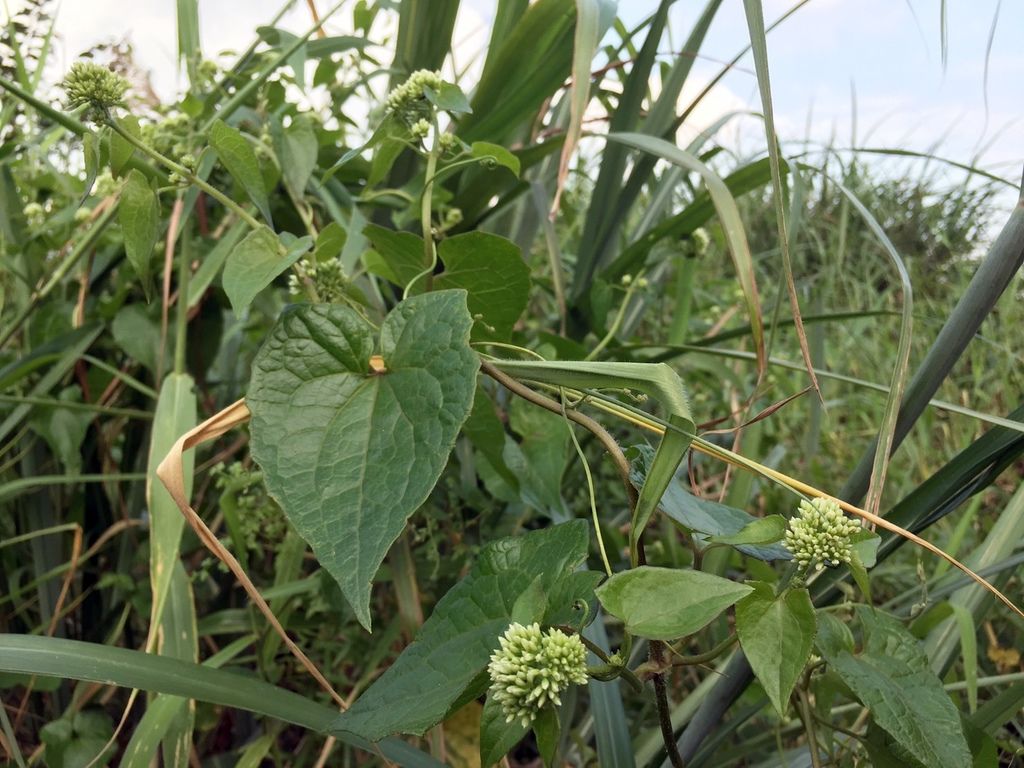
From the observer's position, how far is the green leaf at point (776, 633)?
31 cm

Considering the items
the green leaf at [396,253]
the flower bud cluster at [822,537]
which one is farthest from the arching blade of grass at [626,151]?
the flower bud cluster at [822,537]

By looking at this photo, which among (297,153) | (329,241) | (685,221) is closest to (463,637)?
(329,241)

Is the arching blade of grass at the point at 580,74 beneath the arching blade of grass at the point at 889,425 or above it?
above

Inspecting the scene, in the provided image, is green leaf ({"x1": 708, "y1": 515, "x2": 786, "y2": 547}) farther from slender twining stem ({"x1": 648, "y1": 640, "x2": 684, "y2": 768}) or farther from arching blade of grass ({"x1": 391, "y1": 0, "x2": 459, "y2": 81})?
arching blade of grass ({"x1": 391, "y1": 0, "x2": 459, "y2": 81})

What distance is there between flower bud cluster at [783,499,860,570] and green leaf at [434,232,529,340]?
0.23m

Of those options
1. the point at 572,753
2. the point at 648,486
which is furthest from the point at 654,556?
the point at 648,486

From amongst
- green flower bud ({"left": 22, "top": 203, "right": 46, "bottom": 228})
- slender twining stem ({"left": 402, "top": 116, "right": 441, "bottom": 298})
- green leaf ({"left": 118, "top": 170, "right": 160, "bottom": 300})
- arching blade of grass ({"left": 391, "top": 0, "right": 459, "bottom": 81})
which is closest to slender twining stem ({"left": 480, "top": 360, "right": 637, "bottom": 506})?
slender twining stem ({"left": 402, "top": 116, "right": 441, "bottom": 298})

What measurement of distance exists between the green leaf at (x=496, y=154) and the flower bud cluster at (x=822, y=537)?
0.26 m

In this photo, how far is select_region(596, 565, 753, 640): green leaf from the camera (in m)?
0.31

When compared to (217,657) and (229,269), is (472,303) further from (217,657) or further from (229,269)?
(217,657)

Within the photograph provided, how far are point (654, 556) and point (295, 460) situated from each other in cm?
65

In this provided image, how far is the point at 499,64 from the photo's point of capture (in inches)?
30.2

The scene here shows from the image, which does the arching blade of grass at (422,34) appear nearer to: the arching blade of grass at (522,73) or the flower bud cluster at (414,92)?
the arching blade of grass at (522,73)

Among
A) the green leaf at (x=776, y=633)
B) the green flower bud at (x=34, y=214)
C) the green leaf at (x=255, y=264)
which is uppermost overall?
the green leaf at (x=255, y=264)
